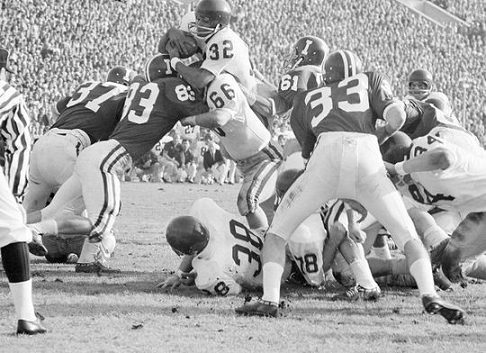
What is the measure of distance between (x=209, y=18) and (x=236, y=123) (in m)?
0.94

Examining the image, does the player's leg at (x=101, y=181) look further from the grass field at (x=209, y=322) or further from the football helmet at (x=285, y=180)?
the football helmet at (x=285, y=180)

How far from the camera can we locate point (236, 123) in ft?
25.9

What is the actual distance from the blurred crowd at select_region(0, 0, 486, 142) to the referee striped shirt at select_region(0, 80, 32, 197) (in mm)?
17347

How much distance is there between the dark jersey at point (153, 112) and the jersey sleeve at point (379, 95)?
2.05m

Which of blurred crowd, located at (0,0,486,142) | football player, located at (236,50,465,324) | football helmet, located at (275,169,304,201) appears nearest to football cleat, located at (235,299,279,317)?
football player, located at (236,50,465,324)

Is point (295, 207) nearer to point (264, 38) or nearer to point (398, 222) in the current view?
point (398, 222)

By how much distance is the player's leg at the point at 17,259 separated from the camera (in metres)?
5.17

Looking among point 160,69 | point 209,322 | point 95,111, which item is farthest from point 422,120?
point 95,111

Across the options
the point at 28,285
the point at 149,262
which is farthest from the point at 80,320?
the point at 149,262

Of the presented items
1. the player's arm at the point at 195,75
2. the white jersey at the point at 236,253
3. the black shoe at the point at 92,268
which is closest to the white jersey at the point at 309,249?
the white jersey at the point at 236,253

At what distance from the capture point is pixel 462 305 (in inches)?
261

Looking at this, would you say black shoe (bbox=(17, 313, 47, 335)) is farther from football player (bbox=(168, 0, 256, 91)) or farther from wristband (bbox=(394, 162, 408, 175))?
football player (bbox=(168, 0, 256, 91))

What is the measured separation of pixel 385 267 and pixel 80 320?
269 centimetres

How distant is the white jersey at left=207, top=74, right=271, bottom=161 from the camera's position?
771cm
